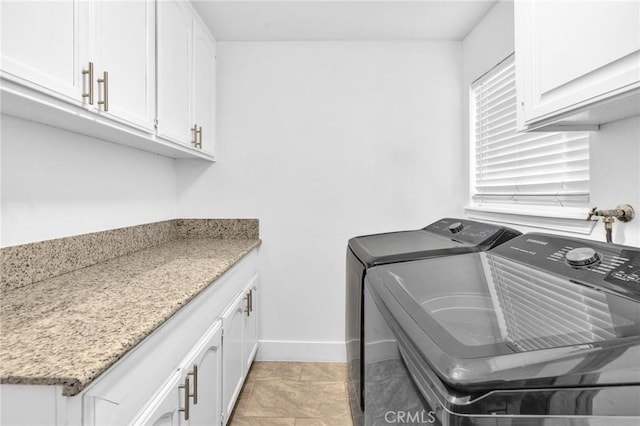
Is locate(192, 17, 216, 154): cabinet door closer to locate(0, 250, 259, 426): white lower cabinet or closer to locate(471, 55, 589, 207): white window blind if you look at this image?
locate(0, 250, 259, 426): white lower cabinet

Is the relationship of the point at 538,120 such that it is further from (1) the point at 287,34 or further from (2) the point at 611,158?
(1) the point at 287,34

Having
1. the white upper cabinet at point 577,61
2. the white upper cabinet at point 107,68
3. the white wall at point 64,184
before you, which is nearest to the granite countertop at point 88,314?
the white wall at point 64,184

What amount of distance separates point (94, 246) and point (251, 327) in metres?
1.07

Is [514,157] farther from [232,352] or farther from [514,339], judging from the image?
[232,352]

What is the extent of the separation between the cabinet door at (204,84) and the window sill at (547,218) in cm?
187

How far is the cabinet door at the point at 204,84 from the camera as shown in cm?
216

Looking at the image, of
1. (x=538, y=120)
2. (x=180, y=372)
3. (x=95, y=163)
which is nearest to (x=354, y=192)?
(x=538, y=120)

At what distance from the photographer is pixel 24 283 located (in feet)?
4.07

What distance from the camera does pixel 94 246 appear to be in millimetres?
1633

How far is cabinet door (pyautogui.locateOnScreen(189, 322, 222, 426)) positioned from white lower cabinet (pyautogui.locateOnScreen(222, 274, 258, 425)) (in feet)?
0.24

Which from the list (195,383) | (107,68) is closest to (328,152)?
(107,68)

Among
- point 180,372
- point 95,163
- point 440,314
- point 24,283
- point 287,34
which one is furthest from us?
point 287,34

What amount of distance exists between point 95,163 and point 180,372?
112 centimetres

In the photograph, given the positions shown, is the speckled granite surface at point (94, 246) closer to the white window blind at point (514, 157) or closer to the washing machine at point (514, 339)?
Answer: the washing machine at point (514, 339)
